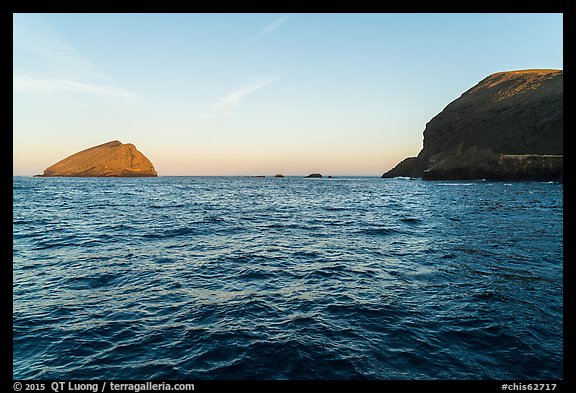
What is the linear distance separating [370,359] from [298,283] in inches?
211

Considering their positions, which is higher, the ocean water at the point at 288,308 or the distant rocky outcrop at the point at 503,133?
the distant rocky outcrop at the point at 503,133

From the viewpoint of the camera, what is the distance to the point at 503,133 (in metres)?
119

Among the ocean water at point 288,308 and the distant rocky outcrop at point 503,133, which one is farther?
the distant rocky outcrop at point 503,133

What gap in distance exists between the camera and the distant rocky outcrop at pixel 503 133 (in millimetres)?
97438

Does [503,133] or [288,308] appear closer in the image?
[288,308]

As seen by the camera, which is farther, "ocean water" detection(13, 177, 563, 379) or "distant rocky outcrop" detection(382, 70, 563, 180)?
"distant rocky outcrop" detection(382, 70, 563, 180)

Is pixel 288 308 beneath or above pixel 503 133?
beneath

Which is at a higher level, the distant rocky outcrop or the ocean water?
the distant rocky outcrop

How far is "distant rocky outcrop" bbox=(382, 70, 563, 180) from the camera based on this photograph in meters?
97.4
